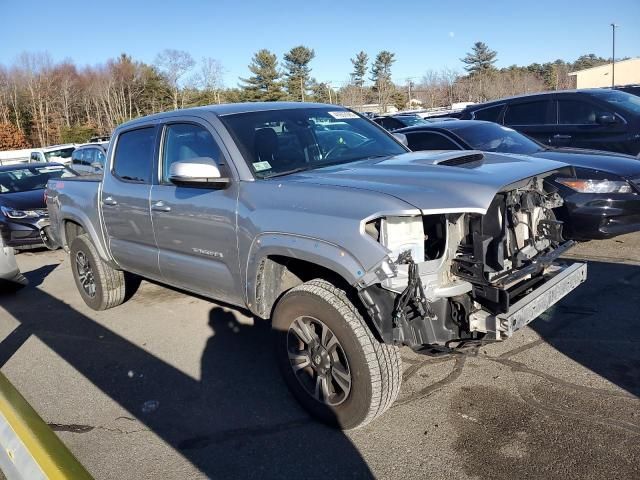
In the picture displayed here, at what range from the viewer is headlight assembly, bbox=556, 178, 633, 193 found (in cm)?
594

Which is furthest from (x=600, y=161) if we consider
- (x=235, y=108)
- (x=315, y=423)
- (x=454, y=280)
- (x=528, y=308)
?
(x=315, y=423)

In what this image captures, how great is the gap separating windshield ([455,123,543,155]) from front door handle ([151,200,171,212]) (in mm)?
4331

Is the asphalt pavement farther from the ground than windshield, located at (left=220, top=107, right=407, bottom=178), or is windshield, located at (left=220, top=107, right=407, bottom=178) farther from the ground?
windshield, located at (left=220, top=107, right=407, bottom=178)

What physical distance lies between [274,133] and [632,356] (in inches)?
118

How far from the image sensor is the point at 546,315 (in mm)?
4660

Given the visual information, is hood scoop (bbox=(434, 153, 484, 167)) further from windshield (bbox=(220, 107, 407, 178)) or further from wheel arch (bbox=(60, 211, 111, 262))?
wheel arch (bbox=(60, 211, 111, 262))

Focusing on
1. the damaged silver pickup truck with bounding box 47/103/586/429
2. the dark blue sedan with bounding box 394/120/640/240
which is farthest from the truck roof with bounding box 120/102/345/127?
the dark blue sedan with bounding box 394/120/640/240

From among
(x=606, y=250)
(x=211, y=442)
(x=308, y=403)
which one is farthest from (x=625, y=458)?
(x=606, y=250)

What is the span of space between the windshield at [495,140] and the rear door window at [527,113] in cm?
184

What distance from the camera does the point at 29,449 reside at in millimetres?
1591

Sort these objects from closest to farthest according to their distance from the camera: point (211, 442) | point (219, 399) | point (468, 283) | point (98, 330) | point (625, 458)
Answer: point (625, 458)
point (468, 283)
point (211, 442)
point (219, 399)
point (98, 330)

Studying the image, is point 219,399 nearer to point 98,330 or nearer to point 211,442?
point 211,442

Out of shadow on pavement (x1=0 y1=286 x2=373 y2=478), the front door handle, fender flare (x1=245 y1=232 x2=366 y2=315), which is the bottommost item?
shadow on pavement (x1=0 y1=286 x2=373 y2=478)

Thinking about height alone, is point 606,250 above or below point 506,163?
below
